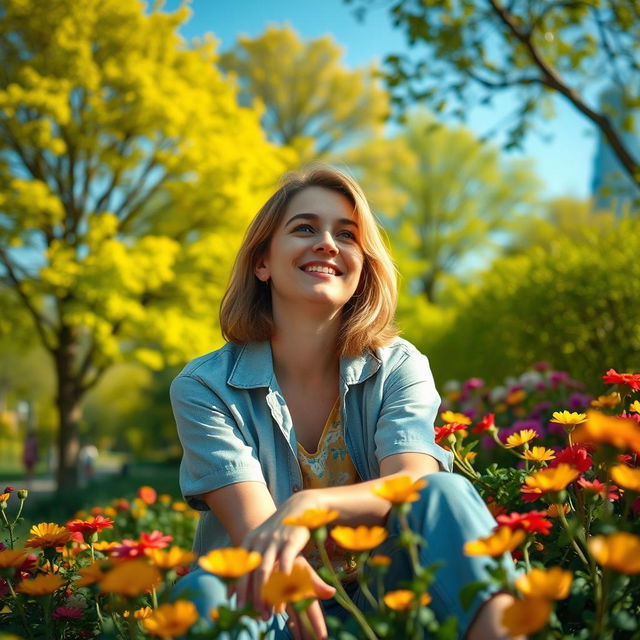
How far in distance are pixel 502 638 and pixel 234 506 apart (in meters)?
0.71

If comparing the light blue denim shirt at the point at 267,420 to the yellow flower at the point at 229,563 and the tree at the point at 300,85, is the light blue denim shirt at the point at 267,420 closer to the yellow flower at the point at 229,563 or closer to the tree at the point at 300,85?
the yellow flower at the point at 229,563

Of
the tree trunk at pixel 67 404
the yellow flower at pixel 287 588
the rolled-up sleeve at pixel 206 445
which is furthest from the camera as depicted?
the tree trunk at pixel 67 404

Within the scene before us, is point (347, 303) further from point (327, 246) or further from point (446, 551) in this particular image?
point (446, 551)

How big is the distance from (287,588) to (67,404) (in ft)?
31.7

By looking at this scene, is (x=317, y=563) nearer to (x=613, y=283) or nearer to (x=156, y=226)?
(x=613, y=283)

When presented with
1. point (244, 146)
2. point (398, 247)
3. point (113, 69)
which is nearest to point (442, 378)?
point (244, 146)

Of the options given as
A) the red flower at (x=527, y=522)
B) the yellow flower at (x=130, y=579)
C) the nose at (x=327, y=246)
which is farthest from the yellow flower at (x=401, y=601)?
the nose at (x=327, y=246)

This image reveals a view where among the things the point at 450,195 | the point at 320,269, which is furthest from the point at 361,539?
the point at 450,195

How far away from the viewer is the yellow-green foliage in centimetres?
490

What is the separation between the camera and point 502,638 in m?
1.08

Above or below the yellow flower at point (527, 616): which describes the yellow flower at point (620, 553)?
above

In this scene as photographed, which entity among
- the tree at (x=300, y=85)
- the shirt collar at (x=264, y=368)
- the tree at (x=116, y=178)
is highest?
the tree at (x=300, y=85)

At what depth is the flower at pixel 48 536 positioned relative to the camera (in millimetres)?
1438

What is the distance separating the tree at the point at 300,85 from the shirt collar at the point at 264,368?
1563 cm
